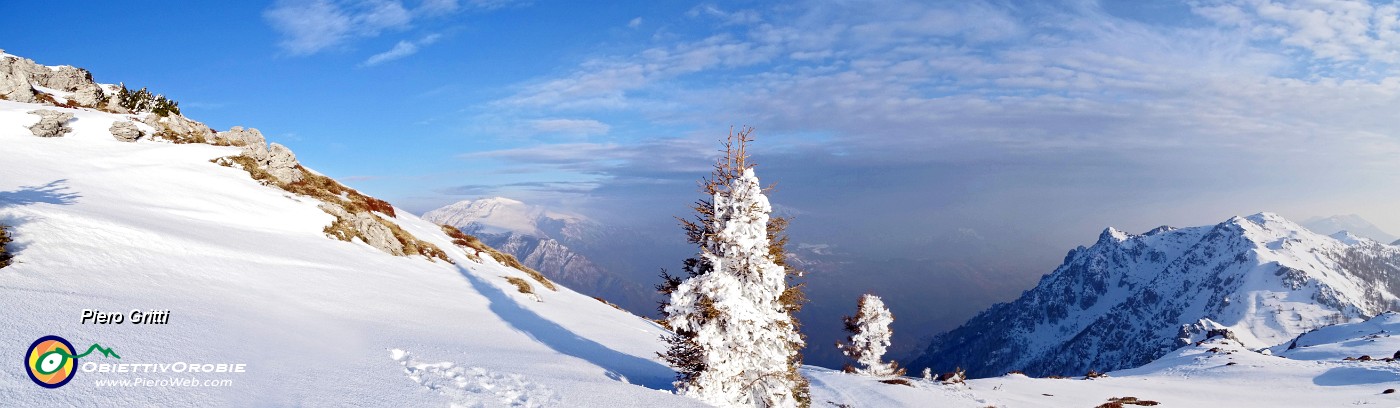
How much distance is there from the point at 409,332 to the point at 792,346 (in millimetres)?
10699

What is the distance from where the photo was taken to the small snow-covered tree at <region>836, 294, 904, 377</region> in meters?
54.4

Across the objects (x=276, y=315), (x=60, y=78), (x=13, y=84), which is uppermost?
(x=60, y=78)

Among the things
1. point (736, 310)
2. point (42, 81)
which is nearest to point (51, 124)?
point (42, 81)

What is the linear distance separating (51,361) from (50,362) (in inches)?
0.7

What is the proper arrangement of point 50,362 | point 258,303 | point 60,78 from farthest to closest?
point 60,78, point 258,303, point 50,362

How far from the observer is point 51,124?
33.4 metres

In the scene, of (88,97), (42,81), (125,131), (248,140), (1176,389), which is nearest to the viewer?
(125,131)

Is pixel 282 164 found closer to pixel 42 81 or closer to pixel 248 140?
pixel 248 140

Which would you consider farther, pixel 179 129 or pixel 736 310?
pixel 179 129

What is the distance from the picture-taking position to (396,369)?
11750 mm

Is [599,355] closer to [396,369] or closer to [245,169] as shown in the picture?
[396,369]

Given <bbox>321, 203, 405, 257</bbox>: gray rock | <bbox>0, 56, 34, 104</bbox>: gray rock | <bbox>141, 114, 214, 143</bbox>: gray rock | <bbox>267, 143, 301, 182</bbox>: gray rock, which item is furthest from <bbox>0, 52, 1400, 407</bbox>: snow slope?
<bbox>0, 56, 34, 104</bbox>: gray rock

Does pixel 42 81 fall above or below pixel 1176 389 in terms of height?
above

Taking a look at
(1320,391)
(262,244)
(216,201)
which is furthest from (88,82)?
(1320,391)
